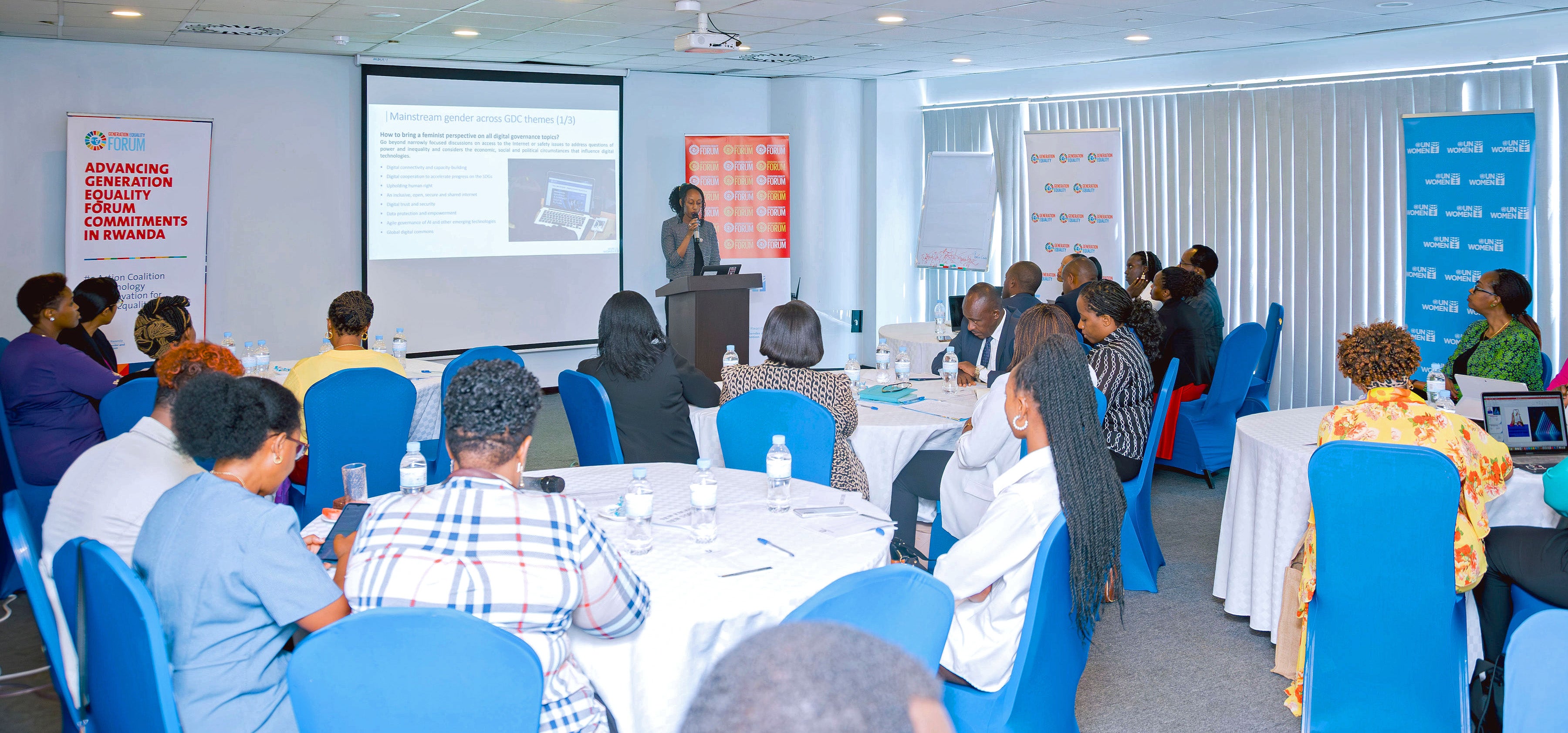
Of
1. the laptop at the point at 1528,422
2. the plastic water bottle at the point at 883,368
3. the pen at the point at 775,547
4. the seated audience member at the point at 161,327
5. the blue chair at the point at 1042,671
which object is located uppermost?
the seated audience member at the point at 161,327

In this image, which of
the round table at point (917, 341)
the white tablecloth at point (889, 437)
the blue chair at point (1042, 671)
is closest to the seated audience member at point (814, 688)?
the blue chair at point (1042, 671)

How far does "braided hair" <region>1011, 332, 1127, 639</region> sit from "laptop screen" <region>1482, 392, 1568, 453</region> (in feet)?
6.24

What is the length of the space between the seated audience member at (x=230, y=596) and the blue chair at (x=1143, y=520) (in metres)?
3.42

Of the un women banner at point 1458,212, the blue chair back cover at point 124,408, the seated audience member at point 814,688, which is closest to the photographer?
the seated audience member at point 814,688

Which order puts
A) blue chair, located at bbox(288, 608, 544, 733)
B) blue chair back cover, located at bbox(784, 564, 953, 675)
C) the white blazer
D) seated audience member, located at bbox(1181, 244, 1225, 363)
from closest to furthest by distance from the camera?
blue chair, located at bbox(288, 608, 544, 733)
blue chair back cover, located at bbox(784, 564, 953, 675)
the white blazer
seated audience member, located at bbox(1181, 244, 1225, 363)

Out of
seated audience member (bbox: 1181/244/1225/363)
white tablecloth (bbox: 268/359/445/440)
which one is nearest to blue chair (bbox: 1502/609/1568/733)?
white tablecloth (bbox: 268/359/445/440)

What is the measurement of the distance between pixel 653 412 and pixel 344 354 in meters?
1.49

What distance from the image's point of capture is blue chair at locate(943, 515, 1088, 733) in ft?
7.65

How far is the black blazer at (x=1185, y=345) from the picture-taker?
662 centimetres

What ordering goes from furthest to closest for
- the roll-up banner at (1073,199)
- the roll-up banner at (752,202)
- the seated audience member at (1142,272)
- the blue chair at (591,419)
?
the roll-up banner at (752,202), the roll-up banner at (1073,199), the seated audience member at (1142,272), the blue chair at (591,419)

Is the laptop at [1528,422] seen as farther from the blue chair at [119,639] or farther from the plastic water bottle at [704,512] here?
the blue chair at [119,639]

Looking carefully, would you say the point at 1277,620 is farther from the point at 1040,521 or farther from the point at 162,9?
the point at 162,9

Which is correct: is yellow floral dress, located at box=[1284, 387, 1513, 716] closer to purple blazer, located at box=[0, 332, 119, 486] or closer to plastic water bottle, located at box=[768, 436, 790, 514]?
plastic water bottle, located at box=[768, 436, 790, 514]

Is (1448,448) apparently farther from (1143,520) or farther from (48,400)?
(48,400)
